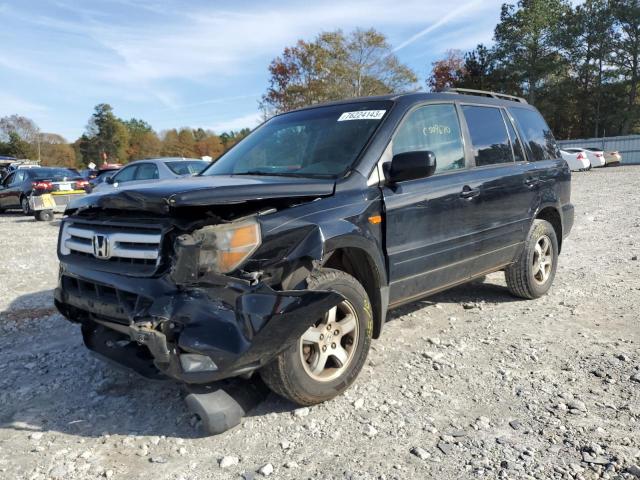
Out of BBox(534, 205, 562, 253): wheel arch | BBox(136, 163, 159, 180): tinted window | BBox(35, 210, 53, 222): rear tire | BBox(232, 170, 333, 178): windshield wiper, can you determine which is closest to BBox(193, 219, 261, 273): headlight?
BBox(232, 170, 333, 178): windshield wiper

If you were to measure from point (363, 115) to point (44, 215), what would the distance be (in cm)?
1337

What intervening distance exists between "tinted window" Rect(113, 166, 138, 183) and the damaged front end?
367 inches

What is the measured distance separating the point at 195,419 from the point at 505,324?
2.81 m

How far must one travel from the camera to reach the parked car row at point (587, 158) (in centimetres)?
2800

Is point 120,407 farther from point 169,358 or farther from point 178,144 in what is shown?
point 178,144

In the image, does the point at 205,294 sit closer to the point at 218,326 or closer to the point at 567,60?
the point at 218,326

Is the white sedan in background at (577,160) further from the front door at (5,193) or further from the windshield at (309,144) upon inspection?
the windshield at (309,144)

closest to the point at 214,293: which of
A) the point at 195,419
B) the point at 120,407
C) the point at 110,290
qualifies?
the point at 110,290

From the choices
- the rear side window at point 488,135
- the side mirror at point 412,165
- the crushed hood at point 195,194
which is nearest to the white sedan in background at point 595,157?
the rear side window at point 488,135

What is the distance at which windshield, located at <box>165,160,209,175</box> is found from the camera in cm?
1116

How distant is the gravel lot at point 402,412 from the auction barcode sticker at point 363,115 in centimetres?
176

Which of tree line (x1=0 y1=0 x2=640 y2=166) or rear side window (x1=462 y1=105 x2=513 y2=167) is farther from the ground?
tree line (x1=0 y1=0 x2=640 y2=166)

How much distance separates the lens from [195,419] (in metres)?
2.95

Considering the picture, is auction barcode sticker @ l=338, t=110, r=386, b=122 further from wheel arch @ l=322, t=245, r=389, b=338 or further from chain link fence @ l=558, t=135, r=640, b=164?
chain link fence @ l=558, t=135, r=640, b=164
